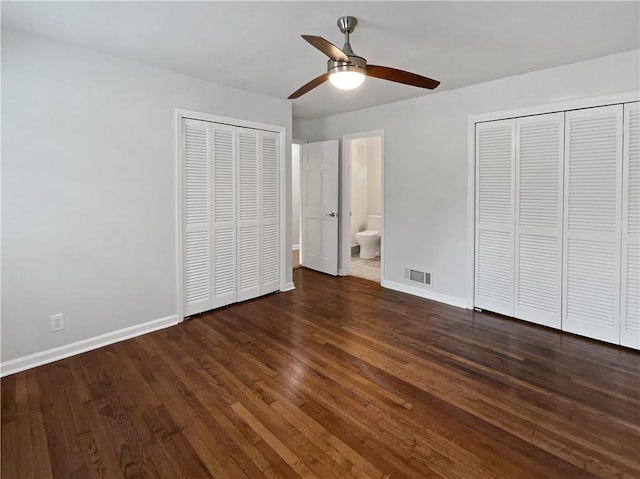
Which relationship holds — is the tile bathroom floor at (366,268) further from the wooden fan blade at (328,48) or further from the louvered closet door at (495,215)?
the wooden fan blade at (328,48)

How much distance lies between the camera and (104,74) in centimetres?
283

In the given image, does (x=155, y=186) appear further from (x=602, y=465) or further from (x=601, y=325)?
(x=601, y=325)

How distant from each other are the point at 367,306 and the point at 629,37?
10.3 feet

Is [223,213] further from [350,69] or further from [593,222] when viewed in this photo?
[593,222]

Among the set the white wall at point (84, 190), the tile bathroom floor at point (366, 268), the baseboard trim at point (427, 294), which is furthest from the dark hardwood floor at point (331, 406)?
the tile bathroom floor at point (366, 268)

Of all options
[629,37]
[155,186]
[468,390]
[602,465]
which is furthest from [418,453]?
[629,37]

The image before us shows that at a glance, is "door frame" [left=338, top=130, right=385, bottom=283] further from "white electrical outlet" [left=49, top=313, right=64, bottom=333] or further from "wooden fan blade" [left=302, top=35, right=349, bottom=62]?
"white electrical outlet" [left=49, top=313, right=64, bottom=333]

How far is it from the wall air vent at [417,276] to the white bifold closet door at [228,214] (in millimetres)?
1665

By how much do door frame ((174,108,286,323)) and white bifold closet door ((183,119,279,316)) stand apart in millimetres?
49

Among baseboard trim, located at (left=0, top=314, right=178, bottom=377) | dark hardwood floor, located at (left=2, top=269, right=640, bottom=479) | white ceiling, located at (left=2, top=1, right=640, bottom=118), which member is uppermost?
white ceiling, located at (left=2, top=1, right=640, bottom=118)

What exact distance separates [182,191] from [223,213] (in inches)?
20.4

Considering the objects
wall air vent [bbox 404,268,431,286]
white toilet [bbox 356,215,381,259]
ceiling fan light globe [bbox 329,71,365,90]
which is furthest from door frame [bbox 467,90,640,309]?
white toilet [bbox 356,215,381,259]

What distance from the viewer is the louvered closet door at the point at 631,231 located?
278 centimetres

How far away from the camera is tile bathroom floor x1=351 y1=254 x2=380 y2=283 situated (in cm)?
525
